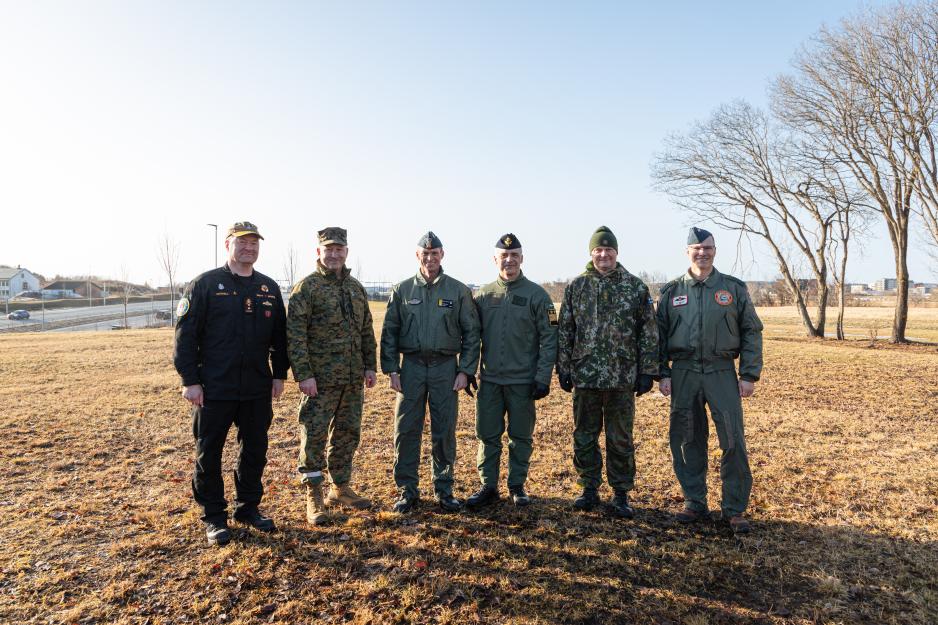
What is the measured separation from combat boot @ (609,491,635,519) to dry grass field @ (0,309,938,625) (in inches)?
3.6

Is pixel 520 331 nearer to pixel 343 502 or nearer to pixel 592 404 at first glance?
pixel 592 404

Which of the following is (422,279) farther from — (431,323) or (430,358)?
(430,358)

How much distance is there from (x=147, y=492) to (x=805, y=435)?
8161 mm

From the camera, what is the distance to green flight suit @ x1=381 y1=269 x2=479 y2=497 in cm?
468

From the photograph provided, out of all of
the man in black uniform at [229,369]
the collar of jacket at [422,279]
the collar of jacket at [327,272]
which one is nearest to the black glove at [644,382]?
the collar of jacket at [422,279]

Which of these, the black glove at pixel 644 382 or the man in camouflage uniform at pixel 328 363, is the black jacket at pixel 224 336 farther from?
the black glove at pixel 644 382

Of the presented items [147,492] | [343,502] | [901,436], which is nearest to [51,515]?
[147,492]

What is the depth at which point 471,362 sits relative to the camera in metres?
4.75

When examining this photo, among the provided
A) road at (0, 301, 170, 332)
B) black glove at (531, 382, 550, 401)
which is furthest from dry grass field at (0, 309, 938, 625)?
road at (0, 301, 170, 332)

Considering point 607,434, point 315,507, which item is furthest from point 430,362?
point 607,434

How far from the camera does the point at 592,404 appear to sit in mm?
4691

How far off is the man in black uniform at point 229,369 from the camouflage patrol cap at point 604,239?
2852mm

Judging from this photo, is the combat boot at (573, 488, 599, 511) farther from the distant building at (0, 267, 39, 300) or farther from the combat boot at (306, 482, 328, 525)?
the distant building at (0, 267, 39, 300)

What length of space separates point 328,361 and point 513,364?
163 centimetres
